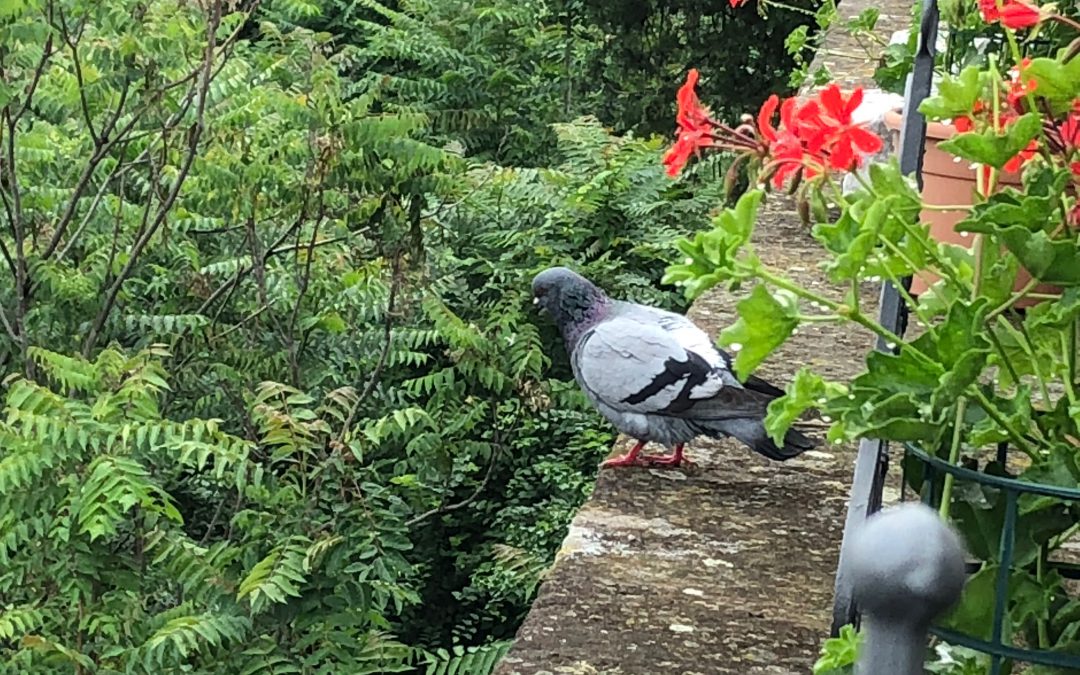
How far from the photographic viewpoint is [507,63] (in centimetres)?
941

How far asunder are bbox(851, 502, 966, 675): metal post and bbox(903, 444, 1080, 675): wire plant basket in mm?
554

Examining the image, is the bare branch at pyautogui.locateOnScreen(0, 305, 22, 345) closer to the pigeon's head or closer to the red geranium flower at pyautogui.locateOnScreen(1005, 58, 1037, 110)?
the pigeon's head

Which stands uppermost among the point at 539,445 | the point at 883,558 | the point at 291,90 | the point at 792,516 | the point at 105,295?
the point at 883,558

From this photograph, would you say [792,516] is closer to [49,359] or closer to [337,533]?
[337,533]

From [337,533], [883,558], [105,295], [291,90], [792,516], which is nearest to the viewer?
[883,558]

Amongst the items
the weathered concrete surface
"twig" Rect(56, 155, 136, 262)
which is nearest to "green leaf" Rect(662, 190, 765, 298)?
the weathered concrete surface

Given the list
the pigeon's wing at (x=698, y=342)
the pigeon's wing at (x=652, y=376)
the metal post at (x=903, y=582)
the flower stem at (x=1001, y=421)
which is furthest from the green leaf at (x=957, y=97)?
the pigeon's wing at (x=698, y=342)

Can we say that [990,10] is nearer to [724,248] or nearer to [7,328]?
[724,248]

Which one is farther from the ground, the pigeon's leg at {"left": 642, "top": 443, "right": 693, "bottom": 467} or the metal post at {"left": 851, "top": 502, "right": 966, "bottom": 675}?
the metal post at {"left": 851, "top": 502, "right": 966, "bottom": 675}

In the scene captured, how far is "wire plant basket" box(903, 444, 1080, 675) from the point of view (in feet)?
3.74

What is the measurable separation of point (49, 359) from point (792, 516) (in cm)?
209

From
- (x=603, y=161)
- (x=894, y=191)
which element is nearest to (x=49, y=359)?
(x=894, y=191)

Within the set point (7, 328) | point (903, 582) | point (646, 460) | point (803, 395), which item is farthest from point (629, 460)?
point (903, 582)

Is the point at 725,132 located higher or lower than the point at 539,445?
higher
